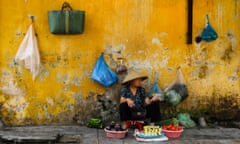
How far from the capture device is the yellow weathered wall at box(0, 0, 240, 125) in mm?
7023

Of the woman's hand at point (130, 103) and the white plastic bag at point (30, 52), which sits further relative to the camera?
the white plastic bag at point (30, 52)

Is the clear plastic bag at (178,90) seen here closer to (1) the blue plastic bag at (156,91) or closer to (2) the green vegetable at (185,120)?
(1) the blue plastic bag at (156,91)

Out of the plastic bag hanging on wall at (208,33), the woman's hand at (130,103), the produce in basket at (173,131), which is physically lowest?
the produce in basket at (173,131)

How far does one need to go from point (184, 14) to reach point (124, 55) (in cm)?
121

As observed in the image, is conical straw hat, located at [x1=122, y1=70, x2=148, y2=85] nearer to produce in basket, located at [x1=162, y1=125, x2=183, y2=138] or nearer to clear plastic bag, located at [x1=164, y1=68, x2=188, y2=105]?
clear plastic bag, located at [x1=164, y1=68, x2=188, y2=105]

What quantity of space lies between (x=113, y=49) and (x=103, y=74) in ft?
1.50

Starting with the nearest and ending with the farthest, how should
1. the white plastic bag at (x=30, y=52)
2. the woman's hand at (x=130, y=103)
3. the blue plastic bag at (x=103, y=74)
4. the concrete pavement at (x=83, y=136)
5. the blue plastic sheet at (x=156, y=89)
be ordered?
1. the concrete pavement at (x=83, y=136)
2. the woman's hand at (x=130, y=103)
3. the white plastic bag at (x=30, y=52)
4. the blue plastic bag at (x=103, y=74)
5. the blue plastic sheet at (x=156, y=89)

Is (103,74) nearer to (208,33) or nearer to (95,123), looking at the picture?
(95,123)

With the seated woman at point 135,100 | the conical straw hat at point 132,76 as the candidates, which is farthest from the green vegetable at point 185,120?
the conical straw hat at point 132,76

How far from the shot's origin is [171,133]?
20.9 feet

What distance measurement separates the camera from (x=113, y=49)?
718cm

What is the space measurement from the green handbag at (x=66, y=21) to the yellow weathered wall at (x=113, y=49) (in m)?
0.23

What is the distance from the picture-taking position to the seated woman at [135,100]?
669 centimetres

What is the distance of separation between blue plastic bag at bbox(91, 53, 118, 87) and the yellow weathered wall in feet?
0.42
